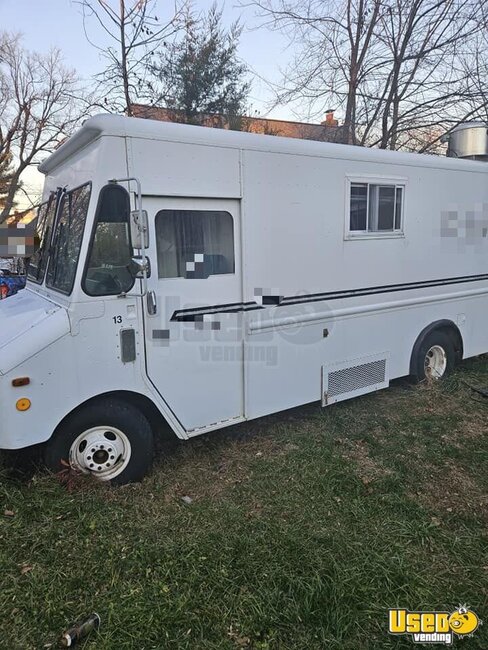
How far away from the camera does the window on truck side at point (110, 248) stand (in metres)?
3.35

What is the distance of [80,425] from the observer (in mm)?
3453

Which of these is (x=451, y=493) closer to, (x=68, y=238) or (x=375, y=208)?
(x=375, y=208)

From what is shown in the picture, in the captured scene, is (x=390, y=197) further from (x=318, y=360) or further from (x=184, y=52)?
(x=184, y=52)

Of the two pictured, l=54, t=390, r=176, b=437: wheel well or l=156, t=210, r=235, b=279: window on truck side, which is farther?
l=156, t=210, r=235, b=279: window on truck side

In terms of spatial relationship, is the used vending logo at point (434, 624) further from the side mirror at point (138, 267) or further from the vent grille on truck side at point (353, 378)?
the side mirror at point (138, 267)

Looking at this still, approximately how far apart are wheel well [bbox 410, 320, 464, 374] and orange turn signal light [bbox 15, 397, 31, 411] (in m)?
4.26

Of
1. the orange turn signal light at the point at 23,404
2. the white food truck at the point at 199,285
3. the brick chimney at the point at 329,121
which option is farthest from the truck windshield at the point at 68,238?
the brick chimney at the point at 329,121

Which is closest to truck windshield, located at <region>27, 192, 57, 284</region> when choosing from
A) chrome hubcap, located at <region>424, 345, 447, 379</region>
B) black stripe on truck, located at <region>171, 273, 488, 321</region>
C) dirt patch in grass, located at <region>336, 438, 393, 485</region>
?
black stripe on truck, located at <region>171, 273, 488, 321</region>

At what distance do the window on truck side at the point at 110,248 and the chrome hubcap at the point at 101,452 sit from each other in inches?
42.9

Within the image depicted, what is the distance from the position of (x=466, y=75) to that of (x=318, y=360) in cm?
883

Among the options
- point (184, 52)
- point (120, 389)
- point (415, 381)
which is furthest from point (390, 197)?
point (184, 52)

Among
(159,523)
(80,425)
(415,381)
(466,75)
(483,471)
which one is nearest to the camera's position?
(159,523)

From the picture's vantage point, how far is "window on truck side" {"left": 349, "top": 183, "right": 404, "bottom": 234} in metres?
4.70

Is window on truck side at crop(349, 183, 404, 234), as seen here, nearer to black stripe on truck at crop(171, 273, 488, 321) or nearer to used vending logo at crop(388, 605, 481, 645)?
black stripe on truck at crop(171, 273, 488, 321)
